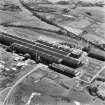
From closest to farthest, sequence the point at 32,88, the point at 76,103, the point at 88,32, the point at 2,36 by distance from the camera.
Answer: the point at 76,103, the point at 32,88, the point at 2,36, the point at 88,32

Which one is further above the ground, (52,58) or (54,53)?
(54,53)

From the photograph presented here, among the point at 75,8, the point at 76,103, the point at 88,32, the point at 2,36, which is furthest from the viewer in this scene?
the point at 75,8

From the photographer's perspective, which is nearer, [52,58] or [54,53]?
[52,58]

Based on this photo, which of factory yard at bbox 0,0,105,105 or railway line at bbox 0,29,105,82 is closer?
factory yard at bbox 0,0,105,105

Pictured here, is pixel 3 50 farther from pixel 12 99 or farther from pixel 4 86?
pixel 12 99

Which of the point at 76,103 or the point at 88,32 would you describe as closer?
the point at 76,103

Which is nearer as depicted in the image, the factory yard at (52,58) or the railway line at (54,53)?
the factory yard at (52,58)

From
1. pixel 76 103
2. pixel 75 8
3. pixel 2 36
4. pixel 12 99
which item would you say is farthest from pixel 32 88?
pixel 75 8

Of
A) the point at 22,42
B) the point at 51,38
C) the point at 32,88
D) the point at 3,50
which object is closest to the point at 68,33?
the point at 51,38

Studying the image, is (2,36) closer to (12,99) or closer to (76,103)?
(12,99)
